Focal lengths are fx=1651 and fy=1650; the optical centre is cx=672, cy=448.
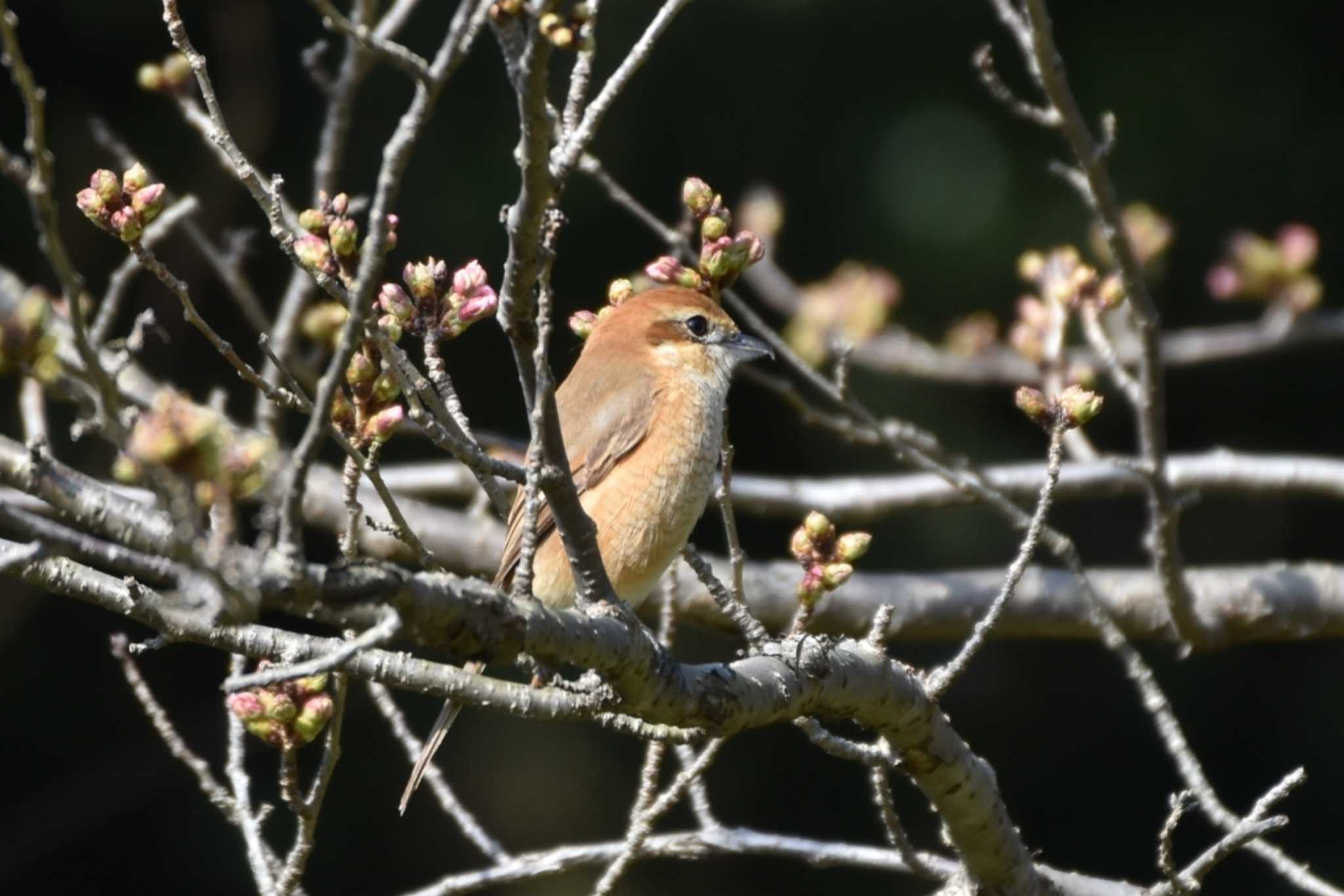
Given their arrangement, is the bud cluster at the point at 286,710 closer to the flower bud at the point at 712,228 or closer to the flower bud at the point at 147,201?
the flower bud at the point at 147,201

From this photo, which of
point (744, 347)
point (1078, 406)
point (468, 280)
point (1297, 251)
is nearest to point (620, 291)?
point (468, 280)

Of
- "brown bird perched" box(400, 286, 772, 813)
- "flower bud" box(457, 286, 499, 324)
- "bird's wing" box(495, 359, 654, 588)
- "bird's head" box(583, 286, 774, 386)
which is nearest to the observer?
"flower bud" box(457, 286, 499, 324)

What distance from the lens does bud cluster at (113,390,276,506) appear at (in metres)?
1.30

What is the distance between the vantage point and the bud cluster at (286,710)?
2146 mm

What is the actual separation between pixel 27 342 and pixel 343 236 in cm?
63

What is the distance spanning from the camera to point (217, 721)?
19.8ft

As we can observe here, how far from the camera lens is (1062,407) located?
2346 mm

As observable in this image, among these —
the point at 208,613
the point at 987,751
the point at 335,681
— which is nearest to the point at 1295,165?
the point at 987,751

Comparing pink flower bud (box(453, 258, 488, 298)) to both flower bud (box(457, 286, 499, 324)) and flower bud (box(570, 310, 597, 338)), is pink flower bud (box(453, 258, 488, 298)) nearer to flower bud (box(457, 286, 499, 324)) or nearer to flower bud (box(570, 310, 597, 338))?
flower bud (box(457, 286, 499, 324))

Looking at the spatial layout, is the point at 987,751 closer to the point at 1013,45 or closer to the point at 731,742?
the point at 731,742

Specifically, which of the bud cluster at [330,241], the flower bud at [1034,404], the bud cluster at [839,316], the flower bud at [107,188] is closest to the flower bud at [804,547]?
the flower bud at [1034,404]

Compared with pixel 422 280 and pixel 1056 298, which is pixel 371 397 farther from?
pixel 1056 298

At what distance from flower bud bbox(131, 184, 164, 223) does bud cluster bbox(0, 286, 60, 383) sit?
0.72 meters

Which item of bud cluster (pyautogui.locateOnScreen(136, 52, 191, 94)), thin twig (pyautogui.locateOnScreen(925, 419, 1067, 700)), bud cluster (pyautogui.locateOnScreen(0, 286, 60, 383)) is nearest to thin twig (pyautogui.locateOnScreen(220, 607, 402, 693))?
bud cluster (pyautogui.locateOnScreen(0, 286, 60, 383))
